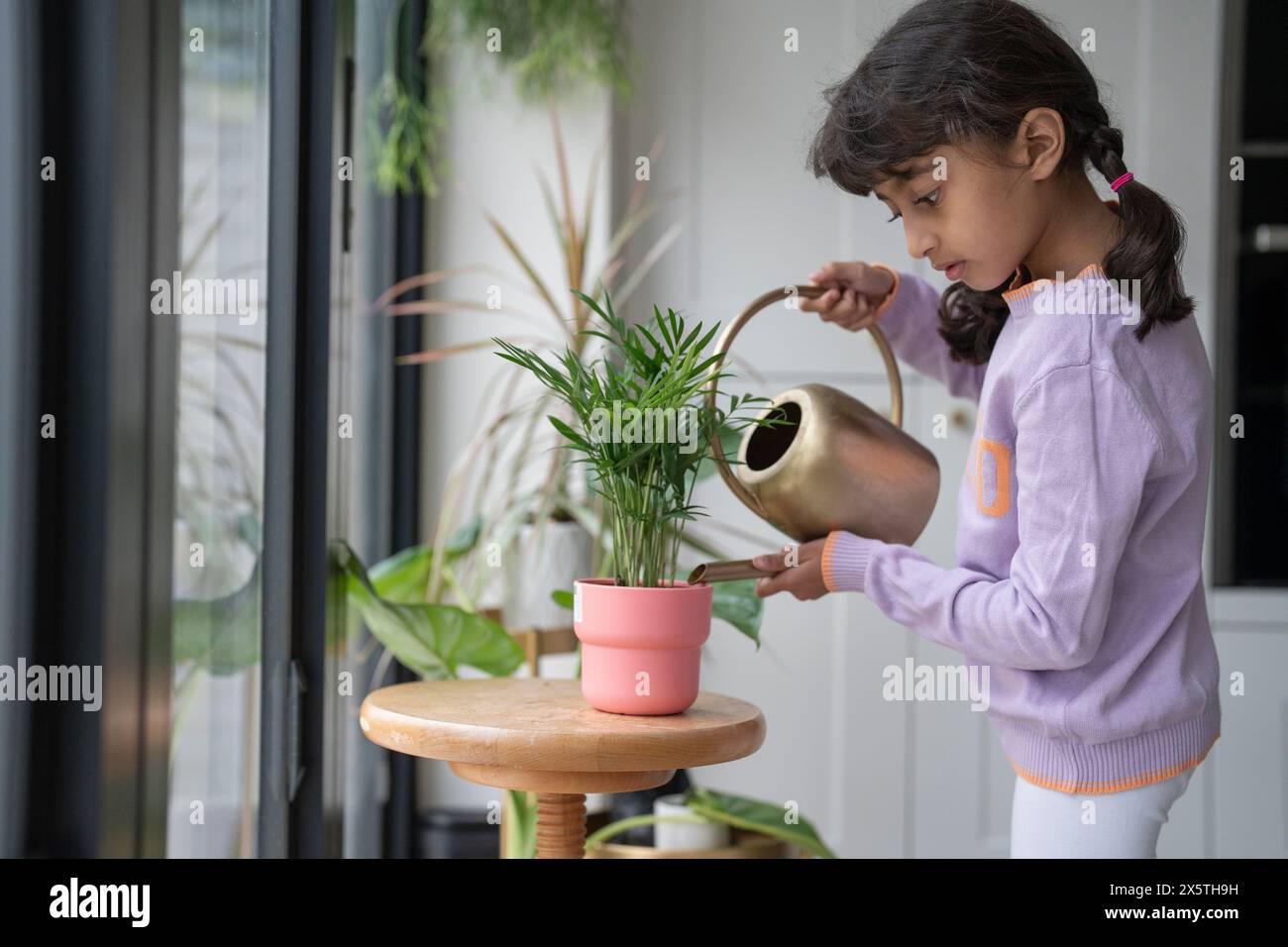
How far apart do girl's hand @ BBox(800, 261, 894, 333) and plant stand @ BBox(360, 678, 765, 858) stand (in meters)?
0.46

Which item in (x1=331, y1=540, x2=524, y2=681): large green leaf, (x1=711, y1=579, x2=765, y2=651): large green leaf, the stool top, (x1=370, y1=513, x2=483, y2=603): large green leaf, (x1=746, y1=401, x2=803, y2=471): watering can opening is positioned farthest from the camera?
(x1=370, y1=513, x2=483, y2=603): large green leaf

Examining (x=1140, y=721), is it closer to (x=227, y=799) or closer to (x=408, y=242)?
(x=227, y=799)

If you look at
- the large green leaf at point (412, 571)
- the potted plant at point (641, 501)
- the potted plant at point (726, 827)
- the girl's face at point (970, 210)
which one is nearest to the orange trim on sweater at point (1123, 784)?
the potted plant at point (641, 501)

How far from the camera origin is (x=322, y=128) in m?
1.48

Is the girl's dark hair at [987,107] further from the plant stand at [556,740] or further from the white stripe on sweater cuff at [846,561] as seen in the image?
the plant stand at [556,740]

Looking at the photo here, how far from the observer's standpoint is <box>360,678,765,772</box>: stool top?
922mm

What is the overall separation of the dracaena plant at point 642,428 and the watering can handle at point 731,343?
0.08 ft

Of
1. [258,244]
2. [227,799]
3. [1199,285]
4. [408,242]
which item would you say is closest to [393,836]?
[227,799]

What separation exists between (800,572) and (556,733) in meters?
0.30

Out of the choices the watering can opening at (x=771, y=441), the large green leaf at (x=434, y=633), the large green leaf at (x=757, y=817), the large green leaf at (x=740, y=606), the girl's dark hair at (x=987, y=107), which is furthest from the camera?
the large green leaf at (x=757, y=817)

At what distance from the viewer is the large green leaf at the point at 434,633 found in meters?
1.44

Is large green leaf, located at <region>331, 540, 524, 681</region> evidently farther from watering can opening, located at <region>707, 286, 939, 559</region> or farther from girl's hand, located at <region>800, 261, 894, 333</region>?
girl's hand, located at <region>800, 261, 894, 333</region>

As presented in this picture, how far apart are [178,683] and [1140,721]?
89cm

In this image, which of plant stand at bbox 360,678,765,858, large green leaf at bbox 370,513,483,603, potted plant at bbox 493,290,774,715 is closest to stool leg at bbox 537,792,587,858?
plant stand at bbox 360,678,765,858
